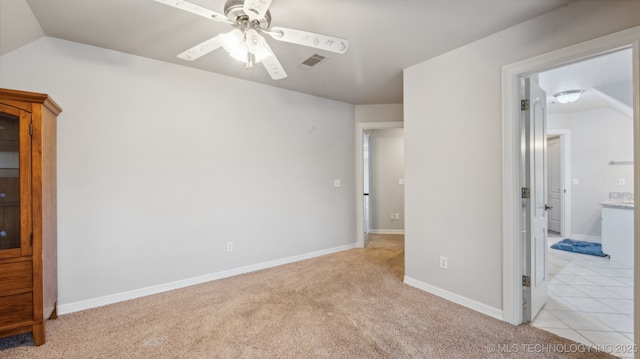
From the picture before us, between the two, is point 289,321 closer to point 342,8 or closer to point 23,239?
point 23,239

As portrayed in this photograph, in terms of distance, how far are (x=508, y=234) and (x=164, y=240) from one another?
319 cm

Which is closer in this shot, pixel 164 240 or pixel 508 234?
pixel 508 234

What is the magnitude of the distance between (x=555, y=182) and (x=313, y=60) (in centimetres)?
589

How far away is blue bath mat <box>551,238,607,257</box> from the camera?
13.0 feet

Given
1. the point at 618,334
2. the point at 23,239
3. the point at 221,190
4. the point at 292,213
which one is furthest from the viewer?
the point at 292,213

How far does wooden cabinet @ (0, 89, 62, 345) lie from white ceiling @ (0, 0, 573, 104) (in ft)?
2.21

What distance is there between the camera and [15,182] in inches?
70.4

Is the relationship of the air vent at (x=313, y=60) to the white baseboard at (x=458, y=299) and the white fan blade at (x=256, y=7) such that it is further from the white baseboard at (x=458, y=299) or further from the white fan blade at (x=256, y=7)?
the white baseboard at (x=458, y=299)

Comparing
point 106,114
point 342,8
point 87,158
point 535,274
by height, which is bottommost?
point 535,274

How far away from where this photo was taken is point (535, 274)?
2.17m

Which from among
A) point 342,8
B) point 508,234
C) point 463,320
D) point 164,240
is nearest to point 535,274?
point 508,234

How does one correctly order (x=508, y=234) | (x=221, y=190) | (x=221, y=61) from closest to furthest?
(x=508, y=234) < (x=221, y=61) < (x=221, y=190)

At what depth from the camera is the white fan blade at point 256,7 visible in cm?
138

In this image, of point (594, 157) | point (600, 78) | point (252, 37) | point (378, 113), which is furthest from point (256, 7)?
point (594, 157)
